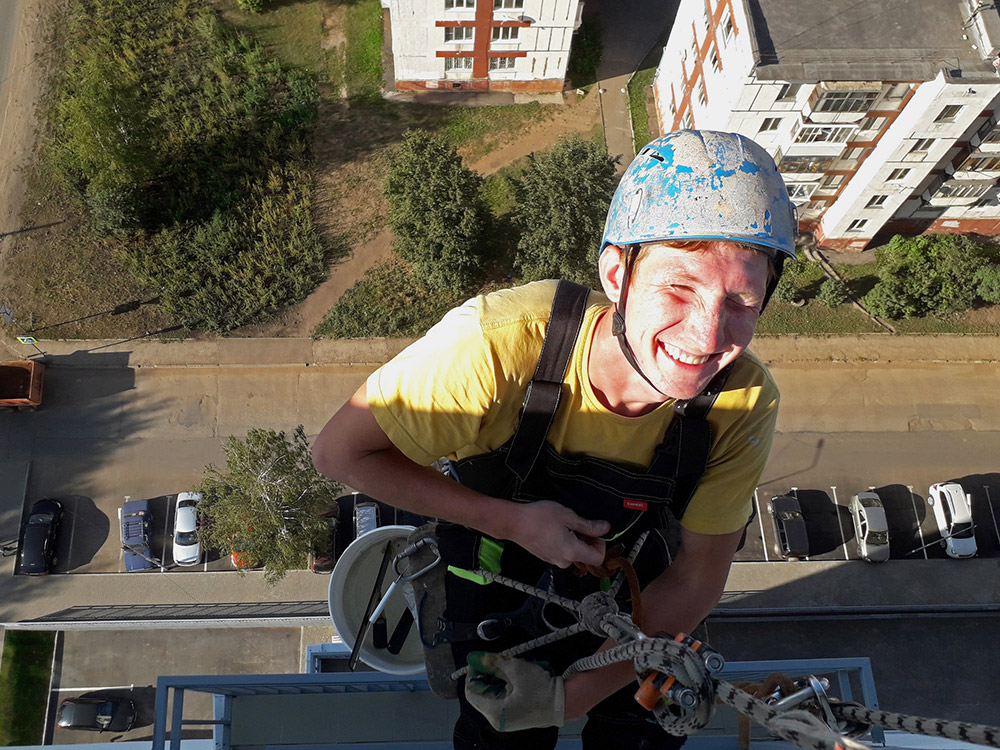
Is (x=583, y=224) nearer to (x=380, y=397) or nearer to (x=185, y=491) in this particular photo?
(x=185, y=491)

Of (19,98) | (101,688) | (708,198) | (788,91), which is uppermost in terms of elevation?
(19,98)

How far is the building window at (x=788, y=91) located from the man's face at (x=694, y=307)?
1378 centimetres

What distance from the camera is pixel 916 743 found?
24.4 feet

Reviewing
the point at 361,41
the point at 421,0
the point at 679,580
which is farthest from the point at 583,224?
the point at 679,580

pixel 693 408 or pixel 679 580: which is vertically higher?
pixel 693 408

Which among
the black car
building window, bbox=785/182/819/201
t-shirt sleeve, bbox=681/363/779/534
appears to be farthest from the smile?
the black car

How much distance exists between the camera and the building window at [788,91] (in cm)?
1469

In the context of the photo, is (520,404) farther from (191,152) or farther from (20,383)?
(191,152)

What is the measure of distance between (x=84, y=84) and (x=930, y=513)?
85.9ft

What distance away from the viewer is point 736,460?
4.29 meters

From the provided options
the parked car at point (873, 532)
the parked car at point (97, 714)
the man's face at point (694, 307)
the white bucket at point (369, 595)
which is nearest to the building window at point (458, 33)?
the parked car at point (873, 532)

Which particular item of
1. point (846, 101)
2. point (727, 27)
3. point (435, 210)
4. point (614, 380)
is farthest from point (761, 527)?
point (614, 380)

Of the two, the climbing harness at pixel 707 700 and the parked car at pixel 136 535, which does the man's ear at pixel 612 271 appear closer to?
the climbing harness at pixel 707 700

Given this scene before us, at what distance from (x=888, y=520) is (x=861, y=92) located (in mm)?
10656
